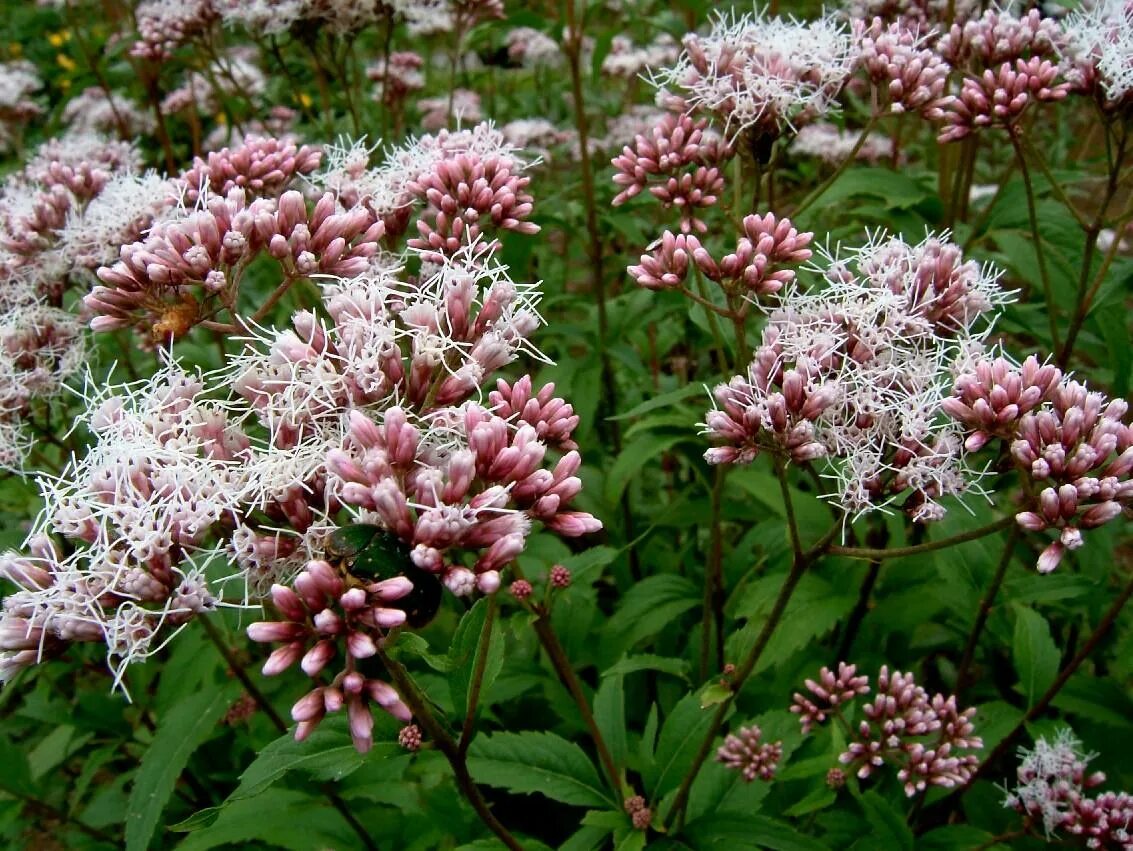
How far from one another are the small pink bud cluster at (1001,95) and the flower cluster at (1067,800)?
2.14 metres

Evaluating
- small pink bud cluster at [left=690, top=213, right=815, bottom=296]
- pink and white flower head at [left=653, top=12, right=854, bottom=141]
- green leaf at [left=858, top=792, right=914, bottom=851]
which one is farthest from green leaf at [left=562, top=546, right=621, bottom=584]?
pink and white flower head at [left=653, top=12, right=854, bottom=141]

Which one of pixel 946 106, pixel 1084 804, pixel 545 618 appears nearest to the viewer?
pixel 545 618

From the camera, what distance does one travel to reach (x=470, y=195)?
303 centimetres

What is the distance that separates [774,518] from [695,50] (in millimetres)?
1868

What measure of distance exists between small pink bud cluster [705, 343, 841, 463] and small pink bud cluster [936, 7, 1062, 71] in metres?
1.88

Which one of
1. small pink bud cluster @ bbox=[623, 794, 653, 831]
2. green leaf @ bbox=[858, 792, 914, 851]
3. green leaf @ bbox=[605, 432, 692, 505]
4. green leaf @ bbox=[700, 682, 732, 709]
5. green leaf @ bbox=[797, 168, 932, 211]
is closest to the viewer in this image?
green leaf @ bbox=[700, 682, 732, 709]

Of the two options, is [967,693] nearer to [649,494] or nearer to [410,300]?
[649,494]

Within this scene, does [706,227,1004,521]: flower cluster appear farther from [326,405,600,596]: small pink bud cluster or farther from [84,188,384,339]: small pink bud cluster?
[84,188,384,339]: small pink bud cluster

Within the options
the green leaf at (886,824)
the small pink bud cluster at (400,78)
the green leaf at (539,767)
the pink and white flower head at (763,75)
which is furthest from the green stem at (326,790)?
the small pink bud cluster at (400,78)

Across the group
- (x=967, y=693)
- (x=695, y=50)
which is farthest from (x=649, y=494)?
(x=695, y=50)

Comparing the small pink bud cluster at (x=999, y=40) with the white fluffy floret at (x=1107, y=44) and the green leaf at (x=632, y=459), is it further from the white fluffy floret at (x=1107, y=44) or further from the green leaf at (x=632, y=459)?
the green leaf at (x=632, y=459)

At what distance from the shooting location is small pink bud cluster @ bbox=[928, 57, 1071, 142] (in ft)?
10.6

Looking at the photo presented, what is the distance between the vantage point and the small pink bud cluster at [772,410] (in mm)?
2281

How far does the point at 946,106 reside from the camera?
3539 millimetres
